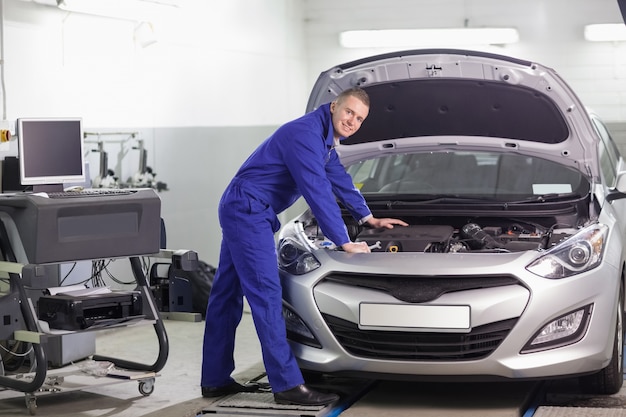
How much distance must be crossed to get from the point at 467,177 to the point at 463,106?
0.88m

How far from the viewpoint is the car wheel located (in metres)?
4.46

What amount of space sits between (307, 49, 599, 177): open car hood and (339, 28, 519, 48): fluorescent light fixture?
12.1 feet

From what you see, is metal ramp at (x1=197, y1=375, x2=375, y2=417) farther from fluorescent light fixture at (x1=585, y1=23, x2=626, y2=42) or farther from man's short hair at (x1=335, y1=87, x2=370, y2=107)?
fluorescent light fixture at (x1=585, y1=23, x2=626, y2=42)

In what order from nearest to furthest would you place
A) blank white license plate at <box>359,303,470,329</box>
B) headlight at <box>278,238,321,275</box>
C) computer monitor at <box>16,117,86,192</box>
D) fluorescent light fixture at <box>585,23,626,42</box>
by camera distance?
blank white license plate at <box>359,303,470,329</box>
headlight at <box>278,238,321,275</box>
computer monitor at <box>16,117,86,192</box>
fluorescent light fixture at <box>585,23,626,42</box>

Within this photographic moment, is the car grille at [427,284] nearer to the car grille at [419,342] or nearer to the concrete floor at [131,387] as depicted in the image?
the car grille at [419,342]

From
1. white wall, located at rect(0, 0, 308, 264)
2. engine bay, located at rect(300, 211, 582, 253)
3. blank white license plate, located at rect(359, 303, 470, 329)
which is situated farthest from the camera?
white wall, located at rect(0, 0, 308, 264)

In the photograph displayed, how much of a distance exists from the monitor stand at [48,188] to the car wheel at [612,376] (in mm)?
2629

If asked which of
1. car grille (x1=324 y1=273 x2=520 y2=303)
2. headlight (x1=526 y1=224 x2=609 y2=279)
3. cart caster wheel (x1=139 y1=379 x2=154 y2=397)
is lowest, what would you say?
cart caster wheel (x1=139 y1=379 x2=154 y2=397)

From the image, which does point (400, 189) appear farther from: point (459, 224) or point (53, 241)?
point (53, 241)

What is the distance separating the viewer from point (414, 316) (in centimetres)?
419

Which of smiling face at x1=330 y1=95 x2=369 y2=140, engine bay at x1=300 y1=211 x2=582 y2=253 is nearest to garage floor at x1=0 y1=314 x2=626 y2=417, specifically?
engine bay at x1=300 y1=211 x2=582 y2=253

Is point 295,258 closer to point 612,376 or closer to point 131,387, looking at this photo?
point 131,387

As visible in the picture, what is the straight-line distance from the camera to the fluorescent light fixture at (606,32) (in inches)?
323

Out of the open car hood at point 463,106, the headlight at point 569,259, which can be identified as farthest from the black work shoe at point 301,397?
the open car hood at point 463,106
